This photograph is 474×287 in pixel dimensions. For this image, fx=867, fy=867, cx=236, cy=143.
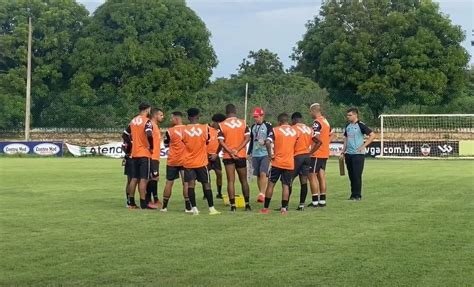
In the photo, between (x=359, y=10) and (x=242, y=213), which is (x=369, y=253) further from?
(x=359, y=10)

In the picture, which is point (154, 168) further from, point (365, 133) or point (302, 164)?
point (365, 133)

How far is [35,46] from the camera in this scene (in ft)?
190

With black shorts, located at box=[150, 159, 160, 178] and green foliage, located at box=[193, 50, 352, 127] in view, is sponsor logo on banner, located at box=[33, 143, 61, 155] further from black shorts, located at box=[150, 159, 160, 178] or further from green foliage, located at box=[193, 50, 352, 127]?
black shorts, located at box=[150, 159, 160, 178]

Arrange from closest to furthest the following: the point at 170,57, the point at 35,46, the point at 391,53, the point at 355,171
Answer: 1. the point at 355,171
2. the point at 391,53
3. the point at 170,57
4. the point at 35,46

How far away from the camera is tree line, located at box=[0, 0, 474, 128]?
180 feet

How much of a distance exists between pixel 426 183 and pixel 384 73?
3230 centimetres

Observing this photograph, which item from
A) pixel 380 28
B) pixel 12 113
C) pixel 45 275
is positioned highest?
pixel 380 28

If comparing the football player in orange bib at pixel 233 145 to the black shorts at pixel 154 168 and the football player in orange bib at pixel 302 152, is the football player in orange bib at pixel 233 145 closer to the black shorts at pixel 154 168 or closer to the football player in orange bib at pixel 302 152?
the football player in orange bib at pixel 302 152

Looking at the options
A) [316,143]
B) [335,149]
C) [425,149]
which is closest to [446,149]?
[425,149]

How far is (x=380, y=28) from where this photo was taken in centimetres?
5594

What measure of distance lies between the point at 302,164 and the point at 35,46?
44.9m

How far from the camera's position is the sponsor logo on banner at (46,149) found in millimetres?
50500

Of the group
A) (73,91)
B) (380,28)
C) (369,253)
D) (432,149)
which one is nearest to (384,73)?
(380,28)

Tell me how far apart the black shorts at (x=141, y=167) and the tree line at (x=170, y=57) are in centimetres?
3972
